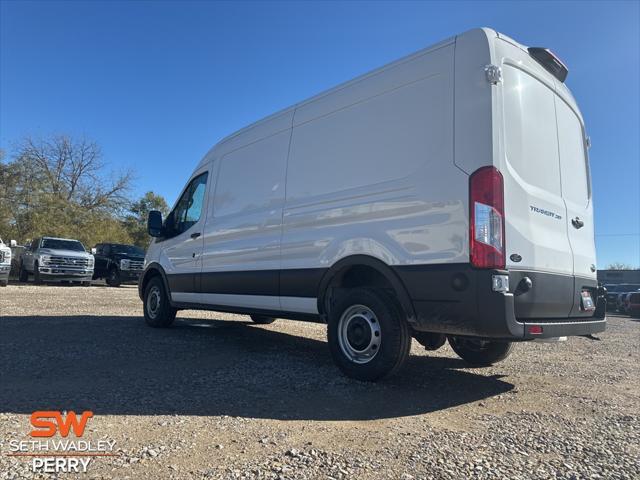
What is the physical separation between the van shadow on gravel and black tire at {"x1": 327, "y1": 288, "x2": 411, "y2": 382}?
0.19 m

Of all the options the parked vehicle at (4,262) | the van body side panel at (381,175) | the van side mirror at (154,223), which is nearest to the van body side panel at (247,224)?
the van body side panel at (381,175)

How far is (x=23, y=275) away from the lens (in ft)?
62.5

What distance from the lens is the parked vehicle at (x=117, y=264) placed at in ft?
65.2

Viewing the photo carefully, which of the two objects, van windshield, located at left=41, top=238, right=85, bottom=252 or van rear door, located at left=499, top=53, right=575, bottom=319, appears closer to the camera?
van rear door, located at left=499, top=53, right=575, bottom=319

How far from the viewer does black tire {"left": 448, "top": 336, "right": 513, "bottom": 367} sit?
5293 mm

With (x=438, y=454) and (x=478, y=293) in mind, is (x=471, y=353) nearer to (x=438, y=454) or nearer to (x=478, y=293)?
(x=478, y=293)

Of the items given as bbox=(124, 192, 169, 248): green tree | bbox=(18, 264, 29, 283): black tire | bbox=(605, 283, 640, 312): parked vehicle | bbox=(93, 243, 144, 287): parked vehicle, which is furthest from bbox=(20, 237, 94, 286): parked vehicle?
bbox=(605, 283, 640, 312): parked vehicle

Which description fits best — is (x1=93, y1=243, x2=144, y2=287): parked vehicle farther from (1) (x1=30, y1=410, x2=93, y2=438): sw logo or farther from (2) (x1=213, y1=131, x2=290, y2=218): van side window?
(1) (x1=30, y1=410, x2=93, y2=438): sw logo

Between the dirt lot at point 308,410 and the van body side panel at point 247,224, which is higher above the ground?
the van body side panel at point 247,224

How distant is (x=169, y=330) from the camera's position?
732cm

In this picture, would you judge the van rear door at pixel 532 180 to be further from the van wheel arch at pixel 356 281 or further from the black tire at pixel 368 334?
the black tire at pixel 368 334

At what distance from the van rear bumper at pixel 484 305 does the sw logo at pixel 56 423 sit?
2.51m

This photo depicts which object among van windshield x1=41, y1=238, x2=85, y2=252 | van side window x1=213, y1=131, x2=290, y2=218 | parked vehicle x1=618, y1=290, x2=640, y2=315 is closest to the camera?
van side window x1=213, y1=131, x2=290, y2=218

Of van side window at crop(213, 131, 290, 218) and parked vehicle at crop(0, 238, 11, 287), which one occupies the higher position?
van side window at crop(213, 131, 290, 218)
